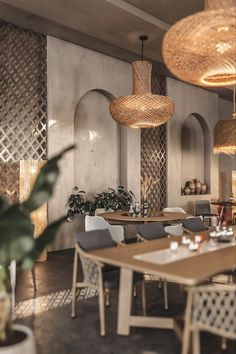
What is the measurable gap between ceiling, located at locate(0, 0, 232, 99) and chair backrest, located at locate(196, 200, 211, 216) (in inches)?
122

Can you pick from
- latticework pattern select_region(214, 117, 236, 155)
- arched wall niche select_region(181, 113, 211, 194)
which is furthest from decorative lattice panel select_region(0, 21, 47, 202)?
arched wall niche select_region(181, 113, 211, 194)

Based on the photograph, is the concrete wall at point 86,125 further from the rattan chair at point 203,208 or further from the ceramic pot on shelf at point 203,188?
the ceramic pot on shelf at point 203,188

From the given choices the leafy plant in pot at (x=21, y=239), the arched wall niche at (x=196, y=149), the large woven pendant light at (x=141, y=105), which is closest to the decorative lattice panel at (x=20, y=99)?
the large woven pendant light at (x=141, y=105)

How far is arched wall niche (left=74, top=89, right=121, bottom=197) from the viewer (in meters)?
6.34

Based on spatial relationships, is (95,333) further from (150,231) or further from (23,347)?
(150,231)

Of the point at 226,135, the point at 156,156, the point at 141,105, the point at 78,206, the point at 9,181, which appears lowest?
the point at 78,206

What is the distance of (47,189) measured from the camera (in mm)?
1704

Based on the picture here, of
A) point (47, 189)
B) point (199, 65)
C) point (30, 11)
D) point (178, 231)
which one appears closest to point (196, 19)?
point (199, 65)

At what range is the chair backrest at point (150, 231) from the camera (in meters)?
3.47

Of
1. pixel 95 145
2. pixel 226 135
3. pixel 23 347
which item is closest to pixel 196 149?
pixel 95 145

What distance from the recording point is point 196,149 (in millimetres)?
8820

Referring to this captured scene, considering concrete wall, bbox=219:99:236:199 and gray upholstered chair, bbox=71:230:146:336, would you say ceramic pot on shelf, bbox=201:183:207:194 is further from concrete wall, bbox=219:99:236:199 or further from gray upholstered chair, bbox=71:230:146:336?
gray upholstered chair, bbox=71:230:146:336

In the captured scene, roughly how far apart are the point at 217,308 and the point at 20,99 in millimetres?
4163

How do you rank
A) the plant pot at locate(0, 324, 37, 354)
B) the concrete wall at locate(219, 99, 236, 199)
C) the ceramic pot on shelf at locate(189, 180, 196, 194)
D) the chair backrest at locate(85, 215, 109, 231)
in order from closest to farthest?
the plant pot at locate(0, 324, 37, 354), the chair backrest at locate(85, 215, 109, 231), the ceramic pot on shelf at locate(189, 180, 196, 194), the concrete wall at locate(219, 99, 236, 199)
